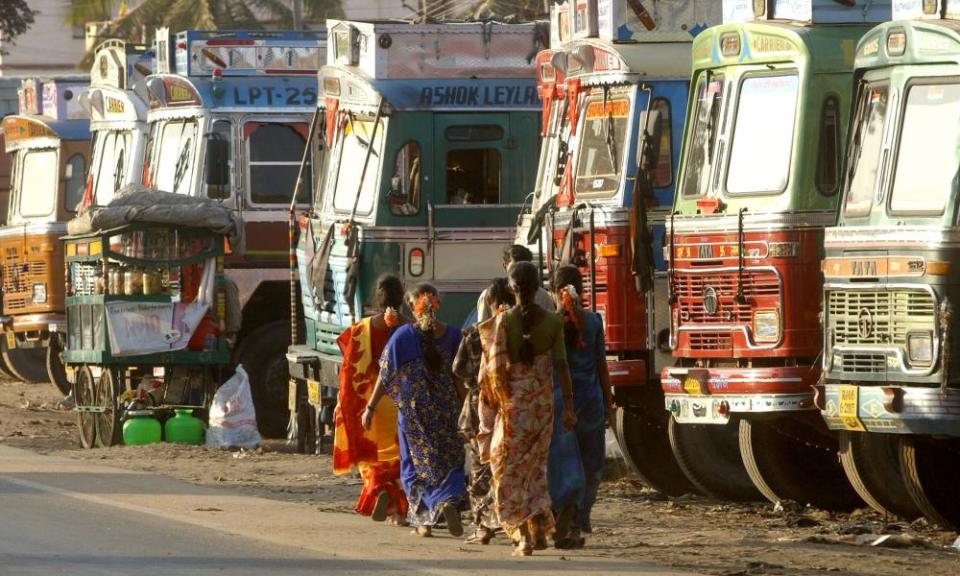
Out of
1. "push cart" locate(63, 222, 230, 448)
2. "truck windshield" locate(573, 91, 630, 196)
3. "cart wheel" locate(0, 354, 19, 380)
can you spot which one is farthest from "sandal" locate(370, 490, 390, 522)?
"cart wheel" locate(0, 354, 19, 380)

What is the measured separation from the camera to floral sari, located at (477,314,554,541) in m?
11.4

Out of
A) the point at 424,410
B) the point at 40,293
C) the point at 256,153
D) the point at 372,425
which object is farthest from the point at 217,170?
the point at 424,410

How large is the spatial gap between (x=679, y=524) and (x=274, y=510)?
2513 mm

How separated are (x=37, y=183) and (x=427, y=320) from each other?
597 inches

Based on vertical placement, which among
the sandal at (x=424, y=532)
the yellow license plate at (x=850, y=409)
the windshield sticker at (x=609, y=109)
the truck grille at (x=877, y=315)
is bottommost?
the sandal at (x=424, y=532)

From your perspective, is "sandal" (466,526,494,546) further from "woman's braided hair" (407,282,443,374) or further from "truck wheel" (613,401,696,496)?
"truck wheel" (613,401,696,496)

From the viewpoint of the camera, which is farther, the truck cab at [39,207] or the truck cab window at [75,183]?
the truck cab window at [75,183]

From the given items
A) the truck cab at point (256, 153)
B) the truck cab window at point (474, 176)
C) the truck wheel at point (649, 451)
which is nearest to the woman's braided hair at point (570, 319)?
the truck wheel at point (649, 451)

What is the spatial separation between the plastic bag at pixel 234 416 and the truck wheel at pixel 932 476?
25.2 feet

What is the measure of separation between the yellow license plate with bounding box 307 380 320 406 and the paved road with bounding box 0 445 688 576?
2596mm

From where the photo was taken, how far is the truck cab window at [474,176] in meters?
17.7

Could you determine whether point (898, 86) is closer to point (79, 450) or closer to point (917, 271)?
point (917, 271)

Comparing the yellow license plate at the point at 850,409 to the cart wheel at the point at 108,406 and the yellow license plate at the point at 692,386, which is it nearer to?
the yellow license plate at the point at 692,386

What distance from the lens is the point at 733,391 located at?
42.4 feet
